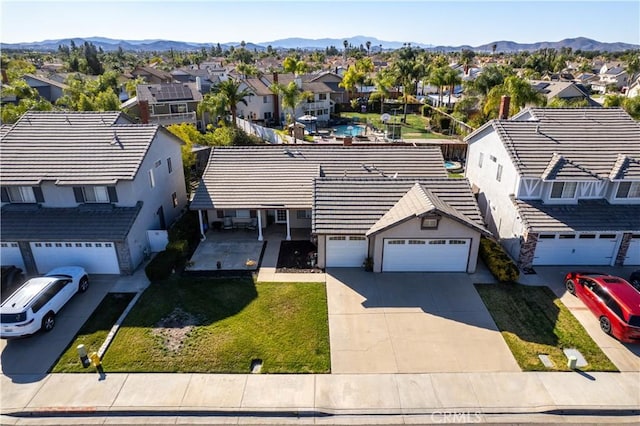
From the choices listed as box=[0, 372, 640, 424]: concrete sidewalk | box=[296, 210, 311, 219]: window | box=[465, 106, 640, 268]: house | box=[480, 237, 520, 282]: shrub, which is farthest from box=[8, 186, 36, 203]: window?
box=[465, 106, 640, 268]: house

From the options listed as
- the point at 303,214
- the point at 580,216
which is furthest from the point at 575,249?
the point at 303,214

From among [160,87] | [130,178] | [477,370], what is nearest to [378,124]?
[160,87]

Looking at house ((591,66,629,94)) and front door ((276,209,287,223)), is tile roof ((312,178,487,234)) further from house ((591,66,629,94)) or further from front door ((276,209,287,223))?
house ((591,66,629,94))

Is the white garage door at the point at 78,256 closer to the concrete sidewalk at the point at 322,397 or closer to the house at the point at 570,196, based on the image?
the concrete sidewalk at the point at 322,397

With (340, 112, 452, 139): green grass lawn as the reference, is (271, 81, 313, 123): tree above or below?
above

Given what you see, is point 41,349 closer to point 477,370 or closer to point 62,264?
point 62,264

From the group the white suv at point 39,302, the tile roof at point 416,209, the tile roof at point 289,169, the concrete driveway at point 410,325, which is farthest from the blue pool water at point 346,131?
the white suv at point 39,302
